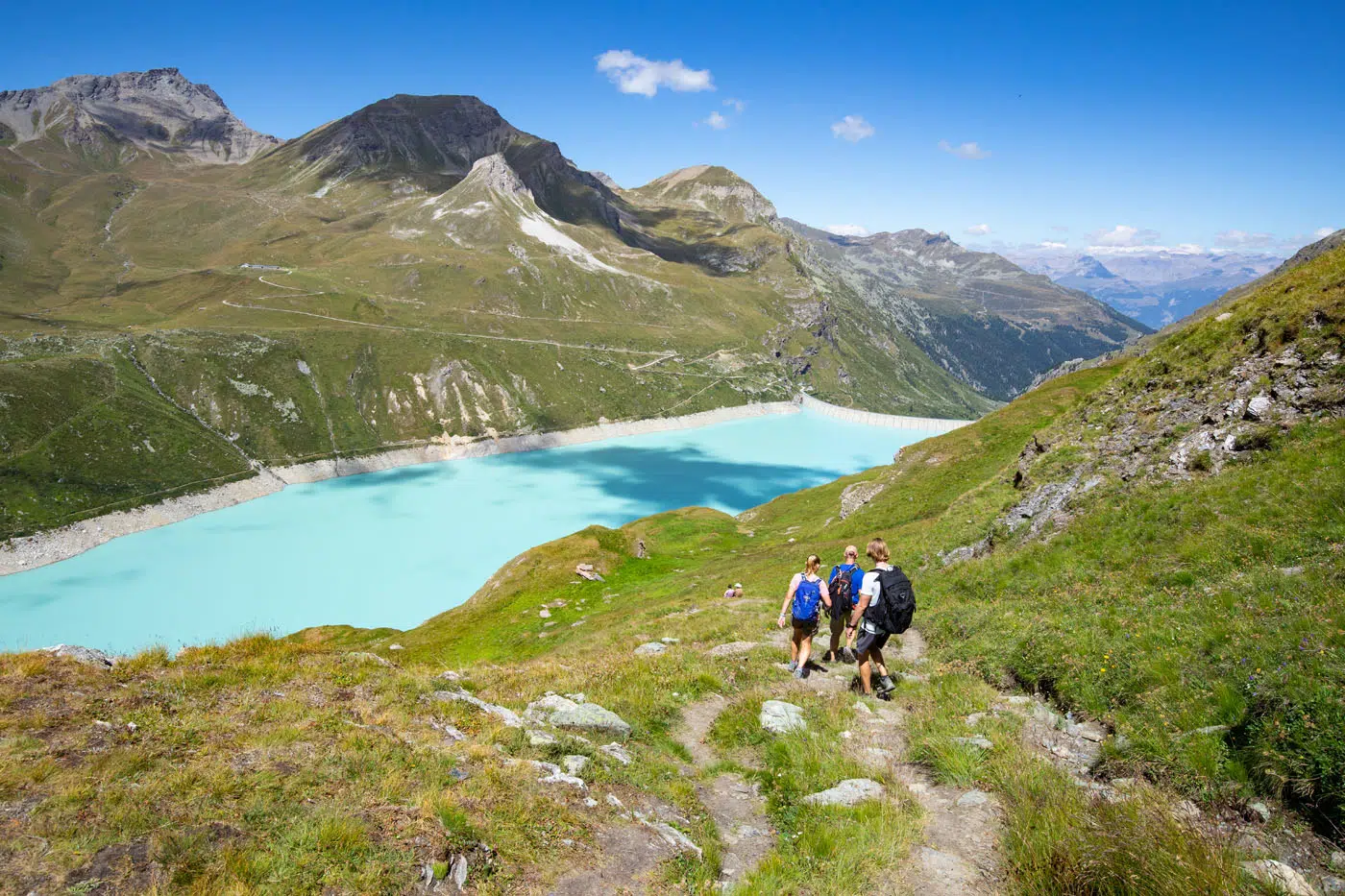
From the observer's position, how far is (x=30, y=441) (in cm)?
11206

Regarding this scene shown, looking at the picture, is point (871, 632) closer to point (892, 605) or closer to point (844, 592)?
point (892, 605)

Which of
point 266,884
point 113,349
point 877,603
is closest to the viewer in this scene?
point 266,884

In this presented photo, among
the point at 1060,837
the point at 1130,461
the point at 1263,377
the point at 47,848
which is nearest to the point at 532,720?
the point at 47,848

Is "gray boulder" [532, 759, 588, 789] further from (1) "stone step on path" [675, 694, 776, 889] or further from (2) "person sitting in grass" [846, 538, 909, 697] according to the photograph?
(2) "person sitting in grass" [846, 538, 909, 697]

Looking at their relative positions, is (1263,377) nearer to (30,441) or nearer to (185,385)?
(30,441)

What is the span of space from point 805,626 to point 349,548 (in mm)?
112087

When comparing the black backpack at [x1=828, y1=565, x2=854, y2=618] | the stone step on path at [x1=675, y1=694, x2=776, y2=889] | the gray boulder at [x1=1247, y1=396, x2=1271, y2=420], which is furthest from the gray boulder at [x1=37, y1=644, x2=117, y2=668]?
the gray boulder at [x1=1247, y1=396, x2=1271, y2=420]

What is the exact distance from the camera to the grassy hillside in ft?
21.9

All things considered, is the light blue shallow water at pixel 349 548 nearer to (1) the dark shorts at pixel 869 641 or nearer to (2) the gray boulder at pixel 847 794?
(1) the dark shorts at pixel 869 641

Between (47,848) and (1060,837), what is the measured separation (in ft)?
35.3

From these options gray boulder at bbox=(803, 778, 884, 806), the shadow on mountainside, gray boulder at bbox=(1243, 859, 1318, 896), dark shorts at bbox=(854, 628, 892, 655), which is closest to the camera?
gray boulder at bbox=(1243, 859, 1318, 896)

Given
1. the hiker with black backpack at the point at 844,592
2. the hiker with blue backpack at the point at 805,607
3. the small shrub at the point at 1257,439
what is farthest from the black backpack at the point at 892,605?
the small shrub at the point at 1257,439

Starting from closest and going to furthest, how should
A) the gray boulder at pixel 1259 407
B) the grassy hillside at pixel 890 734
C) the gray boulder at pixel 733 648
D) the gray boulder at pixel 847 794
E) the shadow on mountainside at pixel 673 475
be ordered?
the grassy hillside at pixel 890 734 < the gray boulder at pixel 847 794 < the gray boulder at pixel 1259 407 < the gray boulder at pixel 733 648 < the shadow on mountainside at pixel 673 475

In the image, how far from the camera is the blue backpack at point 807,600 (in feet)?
50.2
